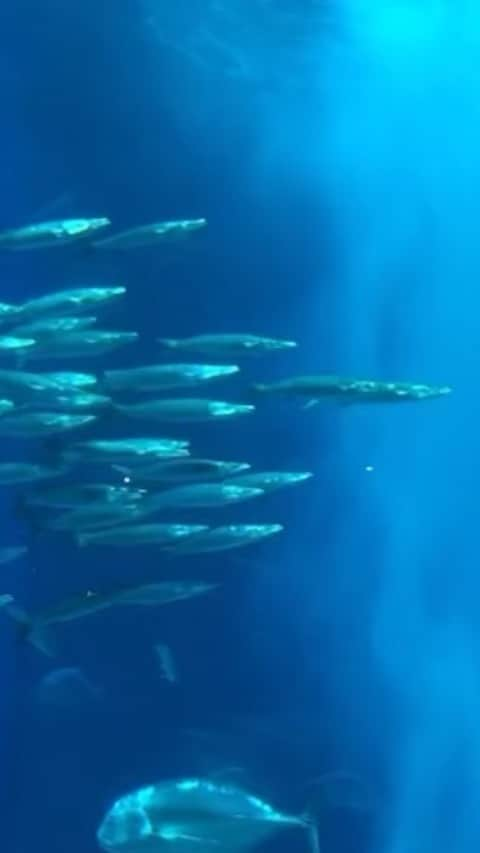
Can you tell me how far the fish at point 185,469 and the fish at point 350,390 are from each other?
0.44 metres

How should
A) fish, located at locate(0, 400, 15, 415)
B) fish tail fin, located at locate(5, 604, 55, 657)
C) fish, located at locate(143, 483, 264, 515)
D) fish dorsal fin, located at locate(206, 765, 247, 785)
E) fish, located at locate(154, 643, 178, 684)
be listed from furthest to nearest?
fish, located at locate(154, 643, 178, 684) → fish dorsal fin, located at locate(206, 765, 247, 785) → fish tail fin, located at locate(5, 604, 55, 657) → fish, located at locate(143, 483, 264, 515) → fish, located at locate(0, 400, 15, 415)

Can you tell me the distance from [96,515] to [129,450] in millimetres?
384

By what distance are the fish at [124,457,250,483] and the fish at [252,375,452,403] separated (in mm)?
444

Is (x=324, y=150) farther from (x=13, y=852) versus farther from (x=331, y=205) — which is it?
(x=13, y=852)

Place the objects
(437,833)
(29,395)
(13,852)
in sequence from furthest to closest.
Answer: (437,833) → (13,852) → (29,395)

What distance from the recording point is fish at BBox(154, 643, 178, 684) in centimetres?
905

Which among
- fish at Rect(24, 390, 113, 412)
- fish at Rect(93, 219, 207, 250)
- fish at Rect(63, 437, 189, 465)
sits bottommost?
fish at Rect(63, 437, 189, 465)

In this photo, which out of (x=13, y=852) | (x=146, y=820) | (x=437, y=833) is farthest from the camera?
(x=437, y=833)

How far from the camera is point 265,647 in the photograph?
945 centimetres

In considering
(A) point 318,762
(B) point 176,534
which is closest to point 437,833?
(A) point 318,762

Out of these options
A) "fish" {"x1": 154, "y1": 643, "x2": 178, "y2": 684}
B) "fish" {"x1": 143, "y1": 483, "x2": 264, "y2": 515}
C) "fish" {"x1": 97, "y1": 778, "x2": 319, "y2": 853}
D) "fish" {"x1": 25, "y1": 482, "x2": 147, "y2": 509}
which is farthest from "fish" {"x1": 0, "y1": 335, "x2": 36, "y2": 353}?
"fish" {"x1": 154, "y1": 643, "x2": 178, "y2": 684}

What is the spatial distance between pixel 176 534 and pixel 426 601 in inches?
139

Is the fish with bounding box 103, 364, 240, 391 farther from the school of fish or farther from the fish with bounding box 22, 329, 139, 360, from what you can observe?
the fish with bounding box 22, 329, 139, 360

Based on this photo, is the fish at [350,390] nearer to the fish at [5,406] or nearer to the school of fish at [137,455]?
the school of fish at [137,455]
